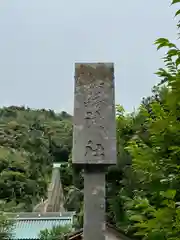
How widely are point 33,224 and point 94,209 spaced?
1841 cm

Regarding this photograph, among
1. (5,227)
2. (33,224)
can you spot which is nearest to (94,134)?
(5,227)

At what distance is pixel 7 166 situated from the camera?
1382 inches

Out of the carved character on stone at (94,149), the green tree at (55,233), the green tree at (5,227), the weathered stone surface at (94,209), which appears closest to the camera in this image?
the weathered stone surface at (94,209)

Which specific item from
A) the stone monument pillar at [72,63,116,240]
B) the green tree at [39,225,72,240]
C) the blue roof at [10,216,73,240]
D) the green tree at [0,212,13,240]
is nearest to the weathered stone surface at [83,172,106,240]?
the stone monument pillar at [72,63,116,240]

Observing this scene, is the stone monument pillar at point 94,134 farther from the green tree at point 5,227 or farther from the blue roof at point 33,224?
the blue roof at point 33,224

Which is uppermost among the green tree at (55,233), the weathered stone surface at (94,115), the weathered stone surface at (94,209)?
the weathered stone surface at (94,115)

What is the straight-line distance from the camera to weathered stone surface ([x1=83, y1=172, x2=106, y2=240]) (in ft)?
18.3

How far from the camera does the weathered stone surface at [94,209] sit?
557 centimetres

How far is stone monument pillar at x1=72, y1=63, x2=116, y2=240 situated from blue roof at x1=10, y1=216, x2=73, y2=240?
16.8 m

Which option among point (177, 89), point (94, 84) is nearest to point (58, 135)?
point (94, 84)

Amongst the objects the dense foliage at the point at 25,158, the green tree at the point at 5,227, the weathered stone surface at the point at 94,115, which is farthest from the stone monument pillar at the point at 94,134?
the dense foliage at the point at 25,158

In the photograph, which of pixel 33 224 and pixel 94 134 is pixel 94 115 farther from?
pixel 33 224

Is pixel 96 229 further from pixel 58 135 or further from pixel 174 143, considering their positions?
pixel 58 135

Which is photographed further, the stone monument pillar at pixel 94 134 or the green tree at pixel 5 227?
the green tree at pixel 5 227
